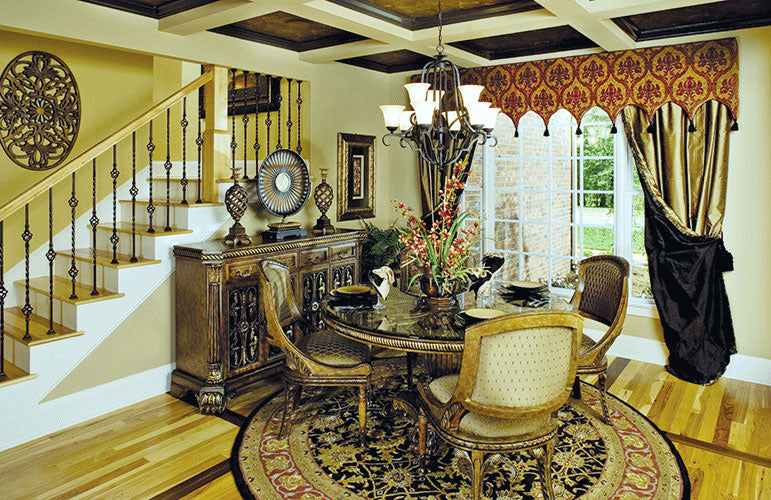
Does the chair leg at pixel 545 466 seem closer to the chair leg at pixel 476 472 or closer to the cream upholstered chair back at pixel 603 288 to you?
the chair leg at pixel 476 472

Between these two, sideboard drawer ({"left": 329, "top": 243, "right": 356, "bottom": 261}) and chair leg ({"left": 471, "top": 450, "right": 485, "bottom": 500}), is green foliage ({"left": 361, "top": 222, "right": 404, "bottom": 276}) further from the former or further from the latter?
chair leg ({"left": 471, "top": 450, "right": 485, "bottom": 500})

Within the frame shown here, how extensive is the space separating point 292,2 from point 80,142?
244cm

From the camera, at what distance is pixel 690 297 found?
433 cm

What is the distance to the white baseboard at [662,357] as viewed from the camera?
13.8 ft

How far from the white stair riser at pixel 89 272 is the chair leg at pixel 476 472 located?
2.54 metres

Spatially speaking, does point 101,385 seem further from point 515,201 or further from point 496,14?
point 515,201

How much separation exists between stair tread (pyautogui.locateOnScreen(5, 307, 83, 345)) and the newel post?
1.33 m

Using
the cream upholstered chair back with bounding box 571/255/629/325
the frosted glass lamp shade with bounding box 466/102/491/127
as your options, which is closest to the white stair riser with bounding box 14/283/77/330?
the frosted glass lamp shade with bounding box 466/102/491/127

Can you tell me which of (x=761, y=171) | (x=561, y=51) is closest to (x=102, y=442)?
(x=561, y=51)

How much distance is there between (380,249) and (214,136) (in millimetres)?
1713

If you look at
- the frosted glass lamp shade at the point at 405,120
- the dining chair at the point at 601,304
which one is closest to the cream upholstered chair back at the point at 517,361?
the dining chair at the point at 601,304

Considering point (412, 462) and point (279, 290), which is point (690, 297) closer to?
point (412, 462)

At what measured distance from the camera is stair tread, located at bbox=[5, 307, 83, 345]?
335 cm

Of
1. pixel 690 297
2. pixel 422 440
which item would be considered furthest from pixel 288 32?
pixel 690 297
